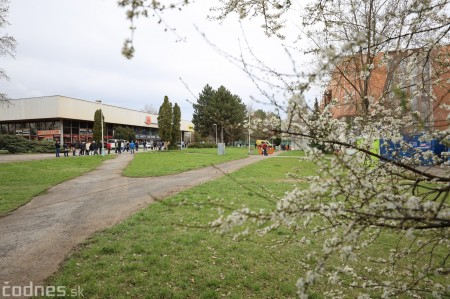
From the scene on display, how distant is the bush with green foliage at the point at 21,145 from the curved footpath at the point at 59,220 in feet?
88.0

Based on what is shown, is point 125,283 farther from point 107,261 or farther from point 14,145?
point 14,145

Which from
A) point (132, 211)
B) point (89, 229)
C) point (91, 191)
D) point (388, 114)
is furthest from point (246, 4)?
point (91, 191)

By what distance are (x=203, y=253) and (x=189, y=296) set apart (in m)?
1.46

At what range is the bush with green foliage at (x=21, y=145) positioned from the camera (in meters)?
35.0

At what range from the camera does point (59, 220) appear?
814 centimetres

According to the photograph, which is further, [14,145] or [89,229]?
[14,145]

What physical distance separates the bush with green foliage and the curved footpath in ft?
88.0

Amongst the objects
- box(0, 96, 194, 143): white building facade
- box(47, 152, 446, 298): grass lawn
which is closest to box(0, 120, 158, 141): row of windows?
box(0, 96, 194, 143): white building facade

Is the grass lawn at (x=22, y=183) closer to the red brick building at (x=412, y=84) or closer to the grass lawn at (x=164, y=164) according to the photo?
the grass lawn at (x=164, y=164)

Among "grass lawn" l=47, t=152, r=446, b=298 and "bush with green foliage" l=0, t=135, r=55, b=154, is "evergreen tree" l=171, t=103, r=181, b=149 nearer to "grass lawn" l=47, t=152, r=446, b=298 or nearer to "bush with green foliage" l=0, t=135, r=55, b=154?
"bush with green foliage" l=0, t=135, r=55, b=154

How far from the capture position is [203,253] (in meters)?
6.03

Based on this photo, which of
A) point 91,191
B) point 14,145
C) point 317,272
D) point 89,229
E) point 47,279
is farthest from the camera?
point 14,145

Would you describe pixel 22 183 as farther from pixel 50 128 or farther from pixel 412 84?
pixel 50 128

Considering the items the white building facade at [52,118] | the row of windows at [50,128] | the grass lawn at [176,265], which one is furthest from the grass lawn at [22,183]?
the row of windows at [50,128]
